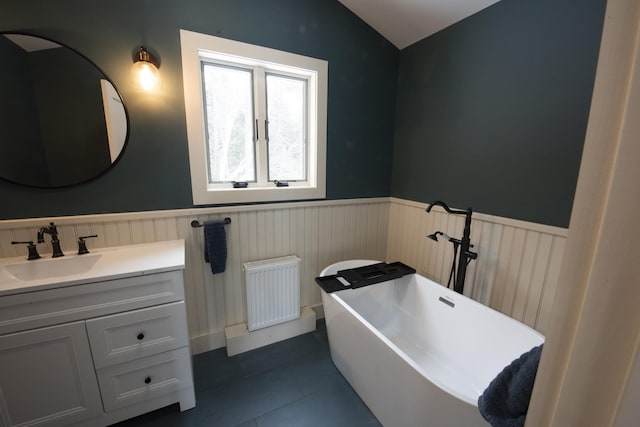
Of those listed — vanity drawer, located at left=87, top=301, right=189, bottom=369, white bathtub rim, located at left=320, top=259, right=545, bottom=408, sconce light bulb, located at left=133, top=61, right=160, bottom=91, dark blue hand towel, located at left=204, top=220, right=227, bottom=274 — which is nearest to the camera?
white bathtub rim, located at left=320, top=259, right=545, bottom=408

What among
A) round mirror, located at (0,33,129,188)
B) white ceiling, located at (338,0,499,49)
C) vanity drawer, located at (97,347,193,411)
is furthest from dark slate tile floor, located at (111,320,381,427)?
white ceiling, located at (338,0,499,49)

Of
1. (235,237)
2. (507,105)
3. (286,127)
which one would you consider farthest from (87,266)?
(507,105)

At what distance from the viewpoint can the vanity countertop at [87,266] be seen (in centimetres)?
118

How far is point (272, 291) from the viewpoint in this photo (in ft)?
6.68

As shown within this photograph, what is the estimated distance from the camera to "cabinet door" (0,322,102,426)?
1167 millimetres

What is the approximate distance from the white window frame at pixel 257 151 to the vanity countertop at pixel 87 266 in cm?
47

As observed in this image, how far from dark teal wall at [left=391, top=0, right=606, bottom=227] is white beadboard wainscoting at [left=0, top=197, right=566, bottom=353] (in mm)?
201

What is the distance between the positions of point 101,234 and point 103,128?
646 mm

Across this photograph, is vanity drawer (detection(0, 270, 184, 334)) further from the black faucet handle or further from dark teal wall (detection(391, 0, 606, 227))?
dark teal wall (detection(391, 0, 606, 227))

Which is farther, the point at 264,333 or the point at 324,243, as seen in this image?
the point at 324,243

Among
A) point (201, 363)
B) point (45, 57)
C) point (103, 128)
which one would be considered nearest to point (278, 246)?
point (201, 363)

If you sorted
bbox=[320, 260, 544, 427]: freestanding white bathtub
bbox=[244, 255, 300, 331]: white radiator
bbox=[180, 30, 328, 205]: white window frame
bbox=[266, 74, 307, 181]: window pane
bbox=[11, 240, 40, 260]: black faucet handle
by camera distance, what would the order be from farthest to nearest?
bbox=[266, 74, 307, 181]: window pane, bbox=[244, 255, 300, 331]: white radiator, bbox=[180, 30, 328, 205]: white window frame, bbox=[11, 240, 40, 260]: black faucet handle, bbox=[320, 260, 544, 427]: freestanding white bathtub

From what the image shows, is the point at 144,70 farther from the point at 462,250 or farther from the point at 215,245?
the point at 462,250

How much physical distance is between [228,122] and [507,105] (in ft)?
6.29
